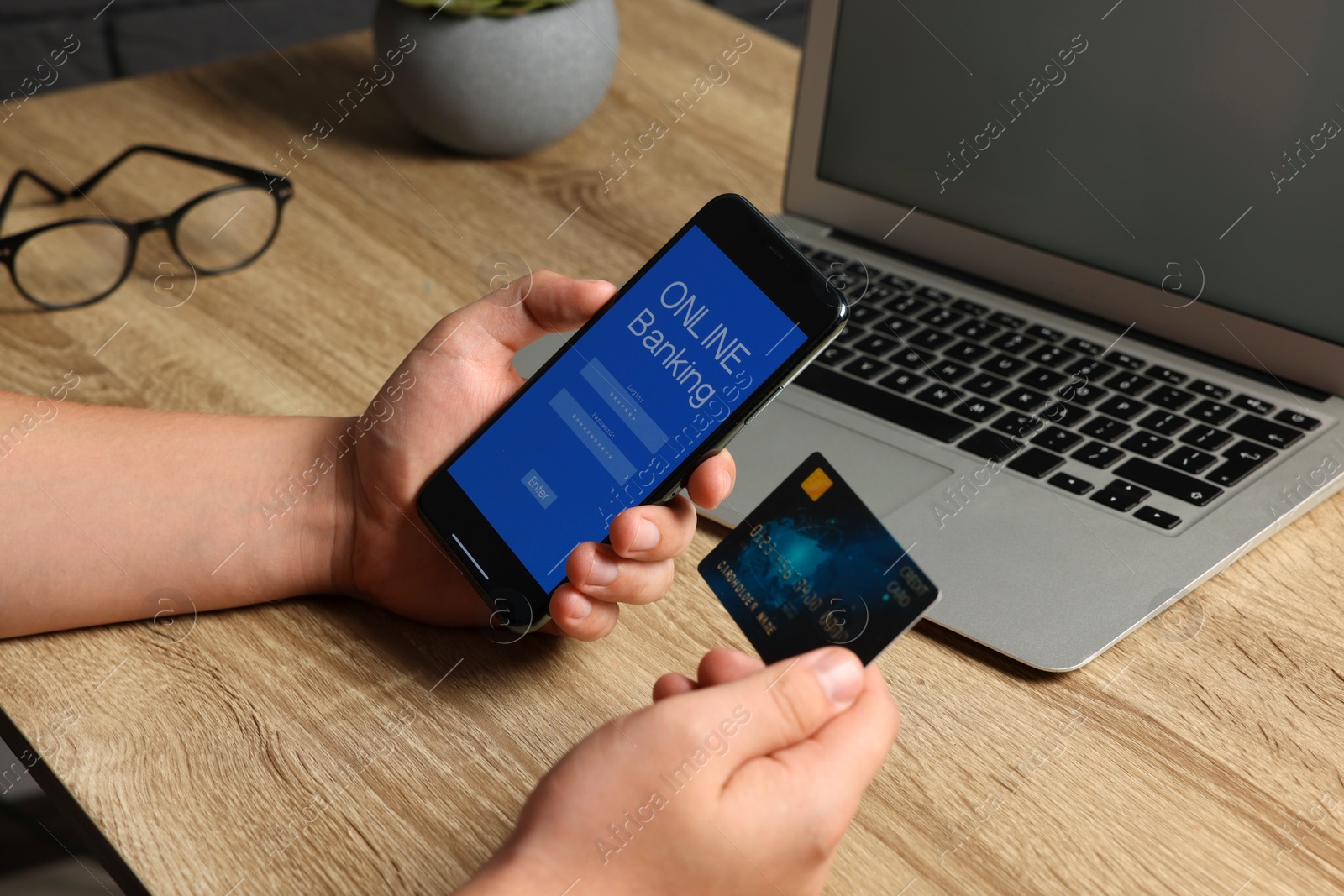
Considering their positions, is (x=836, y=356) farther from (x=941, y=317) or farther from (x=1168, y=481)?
(x=1168, y=481)

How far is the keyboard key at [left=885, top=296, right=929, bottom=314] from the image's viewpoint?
865 mm

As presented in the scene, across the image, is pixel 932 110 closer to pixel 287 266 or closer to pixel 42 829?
pixel 287 266

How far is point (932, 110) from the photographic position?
2.90 feet

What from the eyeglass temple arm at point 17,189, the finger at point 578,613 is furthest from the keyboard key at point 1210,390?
the eyeglass temple arm at point 17,189

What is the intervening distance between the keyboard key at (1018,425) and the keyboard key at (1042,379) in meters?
0.04

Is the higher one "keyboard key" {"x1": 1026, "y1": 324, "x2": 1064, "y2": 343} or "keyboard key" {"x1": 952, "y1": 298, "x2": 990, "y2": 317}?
"keyboard key" {"x1": 952, "y1": 298, "x2": 990, "y2": 317}

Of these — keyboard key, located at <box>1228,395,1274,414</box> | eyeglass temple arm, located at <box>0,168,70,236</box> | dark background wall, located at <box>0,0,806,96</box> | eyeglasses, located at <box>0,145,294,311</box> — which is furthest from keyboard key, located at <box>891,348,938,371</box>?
dark background wall, located at <box>0,0,806,96</box>

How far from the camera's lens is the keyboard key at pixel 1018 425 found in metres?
0.73

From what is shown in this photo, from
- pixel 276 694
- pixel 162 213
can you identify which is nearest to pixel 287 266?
pixel 162 213

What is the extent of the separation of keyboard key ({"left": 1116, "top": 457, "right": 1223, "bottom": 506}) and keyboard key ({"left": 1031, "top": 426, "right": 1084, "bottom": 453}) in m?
0.04

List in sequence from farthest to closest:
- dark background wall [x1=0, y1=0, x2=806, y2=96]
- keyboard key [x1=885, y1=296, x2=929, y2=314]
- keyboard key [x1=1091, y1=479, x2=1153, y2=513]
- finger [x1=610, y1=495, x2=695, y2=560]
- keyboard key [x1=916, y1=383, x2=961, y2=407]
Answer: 1. dark background wall [x1=0, y1=0, x2=806, y2=96]
2. keyboard key [x1=885, y1=296, x2=929, y2=314]
3. keyboard key [x1=916, y1=383, x2=961, y2=407]
4. keyboard key [x1=1091, y1=479, x2=1153, y2=513]
5. finger [x1=610, y1=495, x2=695, y2=560]

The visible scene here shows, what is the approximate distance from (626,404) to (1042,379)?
1.13 ft

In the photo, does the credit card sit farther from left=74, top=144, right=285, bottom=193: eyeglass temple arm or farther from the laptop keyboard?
left=74, top=144, right=285, bottom=193: eyeglass temple arm

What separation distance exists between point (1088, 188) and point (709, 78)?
0.56 meters
